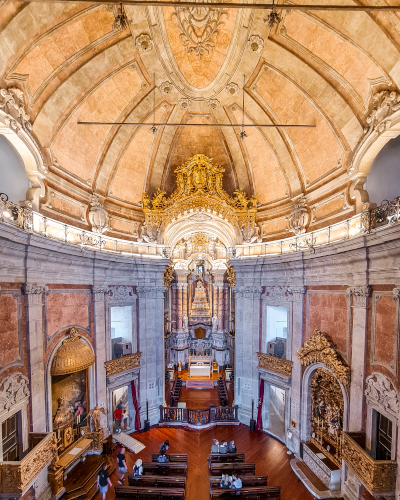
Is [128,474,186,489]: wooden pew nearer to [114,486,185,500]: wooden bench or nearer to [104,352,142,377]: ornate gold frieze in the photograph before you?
[114,486,185,500]: wooden bench

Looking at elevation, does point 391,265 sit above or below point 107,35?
below

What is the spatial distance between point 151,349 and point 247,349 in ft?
17.3

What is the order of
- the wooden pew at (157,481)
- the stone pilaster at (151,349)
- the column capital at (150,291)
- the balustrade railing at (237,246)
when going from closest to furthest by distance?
1. the balustrade railing at (237,246)
2. the wooden pew at (157,481)
3. the stone pilaster at (151,349)
4. the column capital at (150,291)

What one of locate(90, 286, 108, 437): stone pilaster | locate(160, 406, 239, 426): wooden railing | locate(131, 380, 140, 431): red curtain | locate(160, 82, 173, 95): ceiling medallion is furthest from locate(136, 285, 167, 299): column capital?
locate(160, 82, 173, 95): ceiling medallion

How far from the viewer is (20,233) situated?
7.61m

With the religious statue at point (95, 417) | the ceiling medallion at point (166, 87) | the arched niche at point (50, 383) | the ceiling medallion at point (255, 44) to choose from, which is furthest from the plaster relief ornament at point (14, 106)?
the religious statue at point (95, 417)

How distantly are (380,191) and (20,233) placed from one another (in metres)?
11.8

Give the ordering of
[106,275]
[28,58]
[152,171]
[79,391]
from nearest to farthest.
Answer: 1. [28,58]
2. [79,391]
3. [106,275]
4. [152,171]

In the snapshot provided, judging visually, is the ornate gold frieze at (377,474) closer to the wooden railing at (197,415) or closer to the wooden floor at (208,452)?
the wooden floor at (208,452)

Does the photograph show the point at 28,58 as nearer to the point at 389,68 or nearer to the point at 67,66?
the point at 67,66

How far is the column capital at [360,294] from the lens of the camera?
28.8ft

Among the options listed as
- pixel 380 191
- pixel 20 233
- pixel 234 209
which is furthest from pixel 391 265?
pixel 20 233

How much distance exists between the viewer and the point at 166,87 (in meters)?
11.9

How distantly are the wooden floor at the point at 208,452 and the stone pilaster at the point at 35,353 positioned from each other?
384 cm
